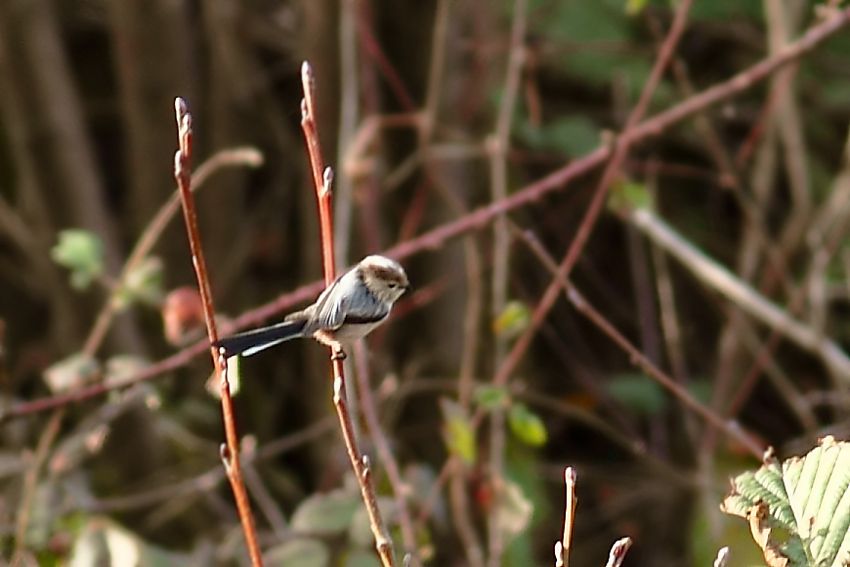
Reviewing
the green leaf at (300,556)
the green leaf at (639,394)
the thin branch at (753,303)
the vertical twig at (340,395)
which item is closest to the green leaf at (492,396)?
the green leaf at (300,556)

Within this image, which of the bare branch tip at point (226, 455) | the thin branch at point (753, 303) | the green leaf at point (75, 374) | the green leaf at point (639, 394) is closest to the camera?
the bare branch tip at point (226, 455)

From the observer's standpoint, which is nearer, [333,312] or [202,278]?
[202,278]

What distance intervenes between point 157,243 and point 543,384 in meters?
1.30

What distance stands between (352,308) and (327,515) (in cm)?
76

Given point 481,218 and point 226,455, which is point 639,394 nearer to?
point 481,218

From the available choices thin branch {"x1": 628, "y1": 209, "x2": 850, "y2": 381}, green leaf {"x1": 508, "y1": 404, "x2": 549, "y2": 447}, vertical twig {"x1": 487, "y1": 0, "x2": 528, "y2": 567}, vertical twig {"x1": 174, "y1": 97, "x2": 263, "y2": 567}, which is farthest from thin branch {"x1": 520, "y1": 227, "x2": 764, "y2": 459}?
thin branch {"x1": 628, "y1": 209, "x2": 850, "y2": 381}

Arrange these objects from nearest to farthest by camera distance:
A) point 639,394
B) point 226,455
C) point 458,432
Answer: point 226,455 < point 458,432 < point 639,394

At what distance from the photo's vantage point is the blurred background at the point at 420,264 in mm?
2568

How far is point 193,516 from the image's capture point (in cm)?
303

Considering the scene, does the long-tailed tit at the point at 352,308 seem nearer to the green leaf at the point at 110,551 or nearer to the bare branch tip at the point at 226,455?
the bare branch tip at the point at 226,455

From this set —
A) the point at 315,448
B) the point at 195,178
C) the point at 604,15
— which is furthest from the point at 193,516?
the point at 604,15

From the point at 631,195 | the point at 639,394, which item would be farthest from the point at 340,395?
the point at 639,394

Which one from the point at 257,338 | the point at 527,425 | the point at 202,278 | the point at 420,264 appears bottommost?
→ the point at 202,278

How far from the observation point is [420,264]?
3221 millimetres
